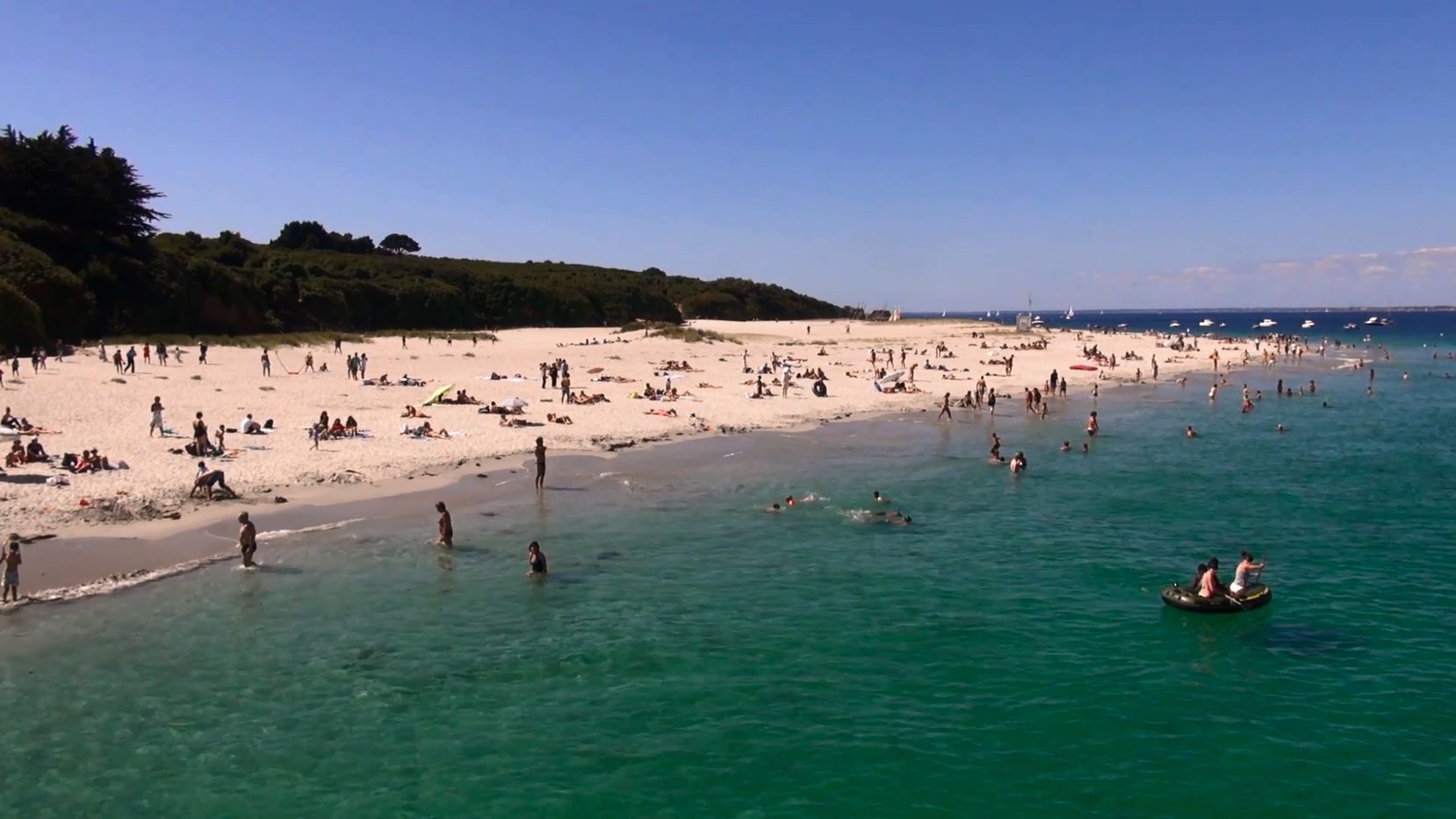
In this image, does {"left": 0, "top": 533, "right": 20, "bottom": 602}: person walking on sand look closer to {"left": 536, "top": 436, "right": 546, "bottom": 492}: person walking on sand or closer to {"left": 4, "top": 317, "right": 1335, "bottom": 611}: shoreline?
{"left": 4, "top": 317, "right": 1335, "bottom": 611}: shoreline

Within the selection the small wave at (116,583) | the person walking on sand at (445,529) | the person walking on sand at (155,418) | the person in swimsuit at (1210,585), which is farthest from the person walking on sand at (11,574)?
the person in swimsuit at (1210,585)

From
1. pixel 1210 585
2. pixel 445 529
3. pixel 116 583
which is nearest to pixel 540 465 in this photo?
pixel 445 529

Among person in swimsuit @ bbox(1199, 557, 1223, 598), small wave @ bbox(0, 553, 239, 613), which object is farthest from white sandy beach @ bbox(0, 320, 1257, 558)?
person in swimsuit @ bbox(1199, 557, 1223, 598)

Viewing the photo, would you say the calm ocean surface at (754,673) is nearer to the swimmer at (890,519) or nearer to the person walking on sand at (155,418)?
the swimmer at (890,519)

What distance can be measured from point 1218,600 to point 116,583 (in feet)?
65.3

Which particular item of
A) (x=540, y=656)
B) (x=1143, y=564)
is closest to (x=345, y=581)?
(x=540, y=656)

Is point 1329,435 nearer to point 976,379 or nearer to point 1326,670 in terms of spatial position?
point 976,379

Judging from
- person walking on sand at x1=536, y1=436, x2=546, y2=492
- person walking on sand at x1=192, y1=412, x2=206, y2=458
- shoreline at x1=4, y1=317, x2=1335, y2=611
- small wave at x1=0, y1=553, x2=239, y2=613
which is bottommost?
small wave at x1=0, y1=553, x2=239, y2=613

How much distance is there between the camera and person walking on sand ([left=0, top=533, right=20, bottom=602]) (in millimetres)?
16531

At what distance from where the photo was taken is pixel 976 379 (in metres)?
61.1

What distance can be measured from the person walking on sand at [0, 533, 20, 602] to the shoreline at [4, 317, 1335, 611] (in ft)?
0.96

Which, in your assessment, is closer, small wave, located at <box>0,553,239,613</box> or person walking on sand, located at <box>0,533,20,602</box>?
person walking on sand, located at <box>0,533,20,602</box>

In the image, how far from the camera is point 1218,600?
57.7 feet

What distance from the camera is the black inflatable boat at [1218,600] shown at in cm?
1758
